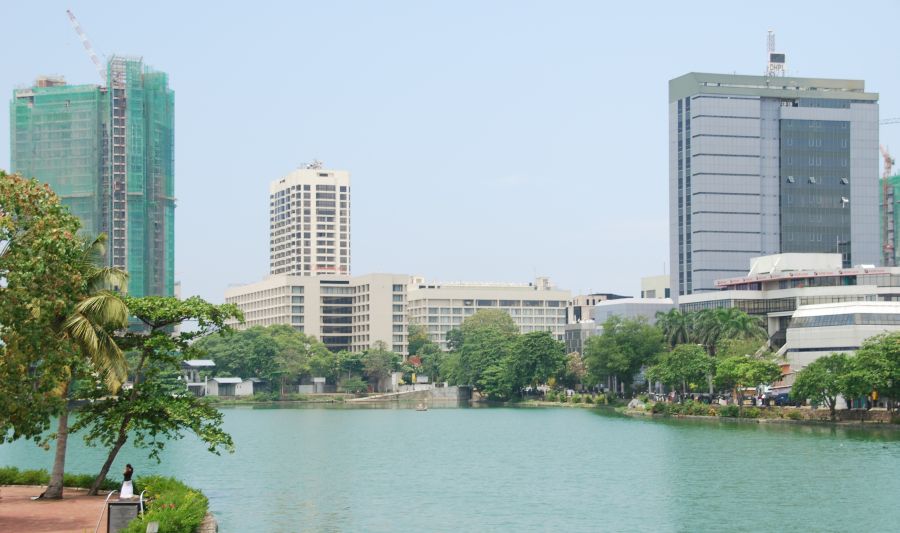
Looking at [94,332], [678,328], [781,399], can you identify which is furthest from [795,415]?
[94,332]

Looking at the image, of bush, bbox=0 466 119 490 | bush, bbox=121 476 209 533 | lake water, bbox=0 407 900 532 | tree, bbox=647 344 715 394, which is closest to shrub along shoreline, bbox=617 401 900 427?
lake water, bbox=0 407 900 532

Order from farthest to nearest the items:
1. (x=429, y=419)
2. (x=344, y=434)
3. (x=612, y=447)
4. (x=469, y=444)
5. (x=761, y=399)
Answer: (x=429, y=419), (x=761, y=399), (x=344, y=434), (x=469, y=444), (x=612, y=447)

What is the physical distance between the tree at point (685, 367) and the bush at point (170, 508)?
4570 inches

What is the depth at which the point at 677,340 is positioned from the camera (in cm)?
19262

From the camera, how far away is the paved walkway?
45.6m

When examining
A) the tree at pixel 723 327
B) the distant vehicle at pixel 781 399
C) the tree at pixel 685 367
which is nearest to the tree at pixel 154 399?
the distant vehicle at pixel 781 399

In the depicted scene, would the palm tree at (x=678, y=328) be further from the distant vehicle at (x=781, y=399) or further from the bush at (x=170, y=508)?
the bush at (x=170, y=508)

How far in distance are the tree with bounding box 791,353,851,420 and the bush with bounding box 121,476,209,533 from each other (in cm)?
9236

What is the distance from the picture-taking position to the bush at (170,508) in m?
44.0

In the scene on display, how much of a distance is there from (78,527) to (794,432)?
94691 mm

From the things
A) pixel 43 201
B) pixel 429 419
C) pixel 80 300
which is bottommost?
pixel 429 419

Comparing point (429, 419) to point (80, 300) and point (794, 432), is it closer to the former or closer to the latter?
point (794, 432)

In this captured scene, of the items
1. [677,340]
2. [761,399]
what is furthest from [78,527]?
[677,340]

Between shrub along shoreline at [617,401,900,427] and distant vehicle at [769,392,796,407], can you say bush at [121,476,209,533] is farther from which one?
distant vehicle at [769,392,796,407]
